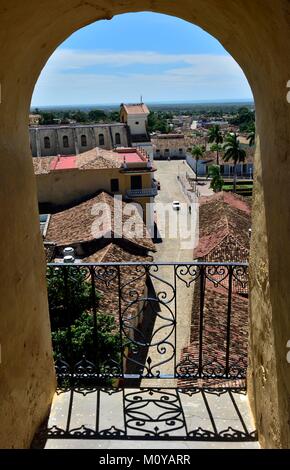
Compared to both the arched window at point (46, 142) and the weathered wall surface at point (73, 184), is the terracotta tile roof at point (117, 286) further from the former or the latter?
the arched window at point (46, 142)

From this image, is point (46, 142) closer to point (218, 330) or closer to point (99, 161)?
point (99, 161)

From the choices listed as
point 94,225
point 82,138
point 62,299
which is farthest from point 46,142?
point 62,299

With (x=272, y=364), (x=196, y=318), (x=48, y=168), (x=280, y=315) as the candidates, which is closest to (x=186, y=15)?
(x=280, y=315)

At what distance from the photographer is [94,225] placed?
20.2m

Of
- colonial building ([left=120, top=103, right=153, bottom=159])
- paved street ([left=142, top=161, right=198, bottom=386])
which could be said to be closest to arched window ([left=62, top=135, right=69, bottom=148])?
colonial building ([left=120, top=103, right=153, bottom=159])

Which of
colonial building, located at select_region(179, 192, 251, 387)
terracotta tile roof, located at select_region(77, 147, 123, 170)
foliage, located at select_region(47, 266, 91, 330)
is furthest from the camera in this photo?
terracotta tile roof, located at select_region(77, 147, 123, 170)

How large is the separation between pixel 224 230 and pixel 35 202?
1615 cm

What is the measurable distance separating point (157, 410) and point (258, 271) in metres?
1.62

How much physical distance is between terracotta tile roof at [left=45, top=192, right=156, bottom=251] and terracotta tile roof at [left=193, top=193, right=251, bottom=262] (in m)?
2.59

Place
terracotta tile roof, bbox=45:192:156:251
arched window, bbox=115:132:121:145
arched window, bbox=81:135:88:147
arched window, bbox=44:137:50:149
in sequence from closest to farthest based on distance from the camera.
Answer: terracotta tile roof, bbox=45:192:156:251 < arched window, bbox=44:137:50:149 < arched window, bbox=81:135:88:147 < arched window, bbox=115:132:121:145

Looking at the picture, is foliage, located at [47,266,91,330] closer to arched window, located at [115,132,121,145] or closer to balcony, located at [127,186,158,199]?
balcony, located at [127,186,158,199]

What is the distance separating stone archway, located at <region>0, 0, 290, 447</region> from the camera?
2.45 meters

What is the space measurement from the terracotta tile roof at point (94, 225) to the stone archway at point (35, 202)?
49.2ft
